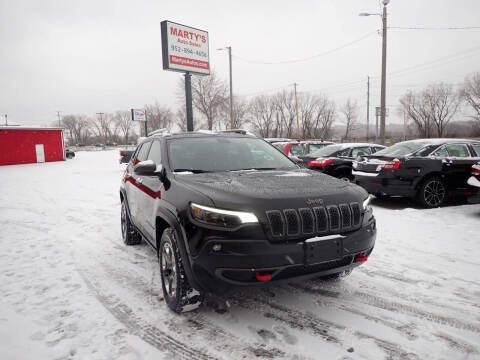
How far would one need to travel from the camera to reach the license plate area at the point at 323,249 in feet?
7.73

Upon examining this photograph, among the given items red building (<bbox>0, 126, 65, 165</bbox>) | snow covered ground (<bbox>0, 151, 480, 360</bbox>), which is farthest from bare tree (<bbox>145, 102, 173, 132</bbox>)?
snow covered ground (<bbox>0, 151, 480, 360</bbox>)

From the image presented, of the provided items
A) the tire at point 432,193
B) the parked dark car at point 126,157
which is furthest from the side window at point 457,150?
the parked dark car at point 126,157

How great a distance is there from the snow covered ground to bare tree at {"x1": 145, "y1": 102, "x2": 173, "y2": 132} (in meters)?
72.4

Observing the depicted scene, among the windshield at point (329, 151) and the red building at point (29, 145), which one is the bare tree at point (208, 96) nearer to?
the red building at point (29, 145)

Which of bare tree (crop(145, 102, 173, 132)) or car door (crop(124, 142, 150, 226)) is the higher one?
bare tree (crop(145, 102, 173, 132))

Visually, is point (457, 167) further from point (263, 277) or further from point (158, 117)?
point (158, 117)

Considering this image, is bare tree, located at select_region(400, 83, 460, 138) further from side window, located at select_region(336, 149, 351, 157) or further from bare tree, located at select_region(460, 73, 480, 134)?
side window, located at select_region(336, 149, 351, 157)

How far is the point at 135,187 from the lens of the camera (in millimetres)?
4172

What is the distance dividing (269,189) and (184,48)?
15755 millimetres

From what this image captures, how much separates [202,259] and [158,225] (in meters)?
0.97

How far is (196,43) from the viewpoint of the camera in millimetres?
16844

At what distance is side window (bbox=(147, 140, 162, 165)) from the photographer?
3.61 m

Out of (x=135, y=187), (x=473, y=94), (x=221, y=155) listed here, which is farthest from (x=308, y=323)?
(x=473, y=94)

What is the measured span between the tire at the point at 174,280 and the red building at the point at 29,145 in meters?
32.4
